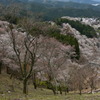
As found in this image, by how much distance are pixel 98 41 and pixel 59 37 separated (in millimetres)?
42502

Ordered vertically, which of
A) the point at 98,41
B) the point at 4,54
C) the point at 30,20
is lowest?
the point at 98,41

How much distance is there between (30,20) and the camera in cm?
1916

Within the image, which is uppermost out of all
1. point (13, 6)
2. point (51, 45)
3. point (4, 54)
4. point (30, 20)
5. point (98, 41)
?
point (13, 6)

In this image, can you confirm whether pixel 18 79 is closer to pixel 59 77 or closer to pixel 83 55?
pixel 59 77

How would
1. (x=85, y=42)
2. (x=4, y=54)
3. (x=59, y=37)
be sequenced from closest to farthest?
1. (x=4, y=54)
2. (x=59, y=37)
3. (x=85, y=42)

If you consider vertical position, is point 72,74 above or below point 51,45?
below

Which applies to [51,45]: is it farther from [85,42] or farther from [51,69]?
[85,42]

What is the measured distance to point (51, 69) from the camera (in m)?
28.1

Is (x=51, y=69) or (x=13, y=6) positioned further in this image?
(x=51, y=69)

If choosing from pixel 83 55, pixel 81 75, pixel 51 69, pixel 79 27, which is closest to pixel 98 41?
pixel 79 27

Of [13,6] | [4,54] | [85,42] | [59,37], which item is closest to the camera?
[13,6]

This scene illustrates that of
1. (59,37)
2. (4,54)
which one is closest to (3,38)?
(4,54)

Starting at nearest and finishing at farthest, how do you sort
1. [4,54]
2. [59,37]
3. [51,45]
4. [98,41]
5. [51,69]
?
[51,69] < [51,45] < [4,54] < [59,37] < [98,41]

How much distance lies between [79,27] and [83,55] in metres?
44.1
